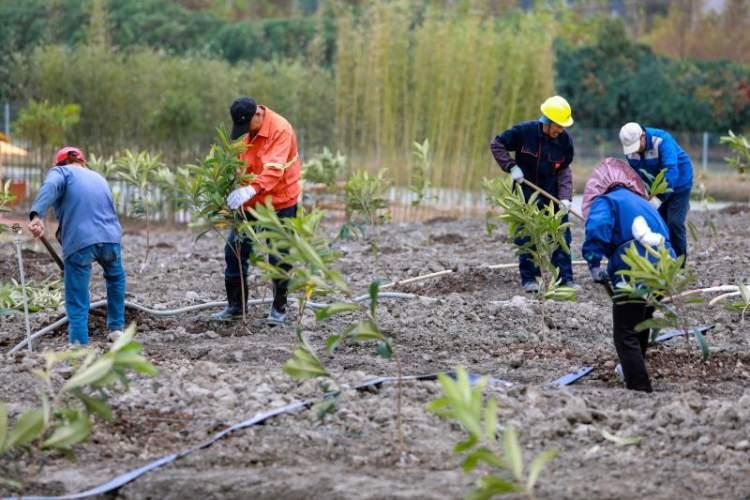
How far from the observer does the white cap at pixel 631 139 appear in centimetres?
767

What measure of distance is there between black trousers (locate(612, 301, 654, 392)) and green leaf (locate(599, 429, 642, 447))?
1011 mm

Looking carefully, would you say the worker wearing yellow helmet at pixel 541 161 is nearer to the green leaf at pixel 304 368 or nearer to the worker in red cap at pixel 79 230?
the worker in red cap at pixel 79 230

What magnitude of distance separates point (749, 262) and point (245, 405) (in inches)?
255

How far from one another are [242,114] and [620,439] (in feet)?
12.3

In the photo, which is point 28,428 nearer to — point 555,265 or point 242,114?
point 242,114

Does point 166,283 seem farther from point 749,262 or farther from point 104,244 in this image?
point 749,262

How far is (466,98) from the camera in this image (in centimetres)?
1909

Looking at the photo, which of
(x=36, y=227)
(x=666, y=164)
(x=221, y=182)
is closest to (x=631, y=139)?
(x=666, y=164)

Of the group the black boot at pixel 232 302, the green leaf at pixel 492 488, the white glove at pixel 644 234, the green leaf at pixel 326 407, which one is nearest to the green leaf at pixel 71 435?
the green leaf at pixel 326 407

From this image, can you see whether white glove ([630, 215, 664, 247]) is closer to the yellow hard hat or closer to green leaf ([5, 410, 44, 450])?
green leaf ([5, 410, 44, 450])

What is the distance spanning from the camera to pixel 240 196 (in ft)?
26.3

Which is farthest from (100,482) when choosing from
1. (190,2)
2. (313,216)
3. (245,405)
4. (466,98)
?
(190,2)

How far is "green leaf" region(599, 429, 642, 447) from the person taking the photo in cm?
530

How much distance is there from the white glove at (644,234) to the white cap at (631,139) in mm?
1399
